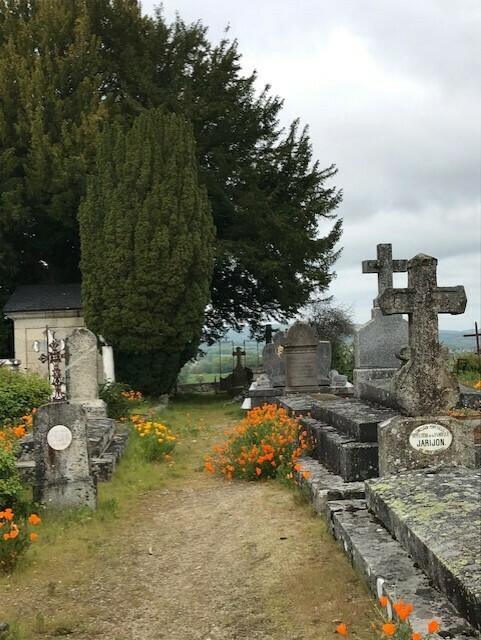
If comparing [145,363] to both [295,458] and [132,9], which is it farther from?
[132,9]

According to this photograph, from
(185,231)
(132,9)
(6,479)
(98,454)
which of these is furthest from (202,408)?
(132,9)

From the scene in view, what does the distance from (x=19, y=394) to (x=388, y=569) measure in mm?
8955

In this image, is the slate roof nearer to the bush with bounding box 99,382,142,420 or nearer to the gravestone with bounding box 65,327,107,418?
the bush with bounding box 99,382,142,420

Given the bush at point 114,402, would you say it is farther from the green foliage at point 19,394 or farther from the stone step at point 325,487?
the stone step at point 325,487

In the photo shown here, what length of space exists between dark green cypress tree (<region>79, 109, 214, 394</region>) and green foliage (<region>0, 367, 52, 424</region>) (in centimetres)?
459

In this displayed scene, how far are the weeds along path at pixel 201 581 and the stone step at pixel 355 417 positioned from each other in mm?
952

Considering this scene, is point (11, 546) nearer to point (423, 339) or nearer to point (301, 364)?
point (423, 339)

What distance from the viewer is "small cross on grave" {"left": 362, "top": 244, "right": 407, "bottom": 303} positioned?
1148 cm

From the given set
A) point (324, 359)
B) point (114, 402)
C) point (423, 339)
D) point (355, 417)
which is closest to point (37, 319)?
point (114, 402)

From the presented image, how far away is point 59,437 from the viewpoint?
6.48 meters

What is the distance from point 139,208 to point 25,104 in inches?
248

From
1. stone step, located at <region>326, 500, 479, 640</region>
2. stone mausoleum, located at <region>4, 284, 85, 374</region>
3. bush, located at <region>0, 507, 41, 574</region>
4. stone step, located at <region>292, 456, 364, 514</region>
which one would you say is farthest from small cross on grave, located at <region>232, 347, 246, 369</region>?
bush, located at <region>0, 507, 41, 574</region>

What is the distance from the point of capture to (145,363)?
17.3 meters

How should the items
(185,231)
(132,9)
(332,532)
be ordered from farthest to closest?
(132,9), (185,231), (332,532)
